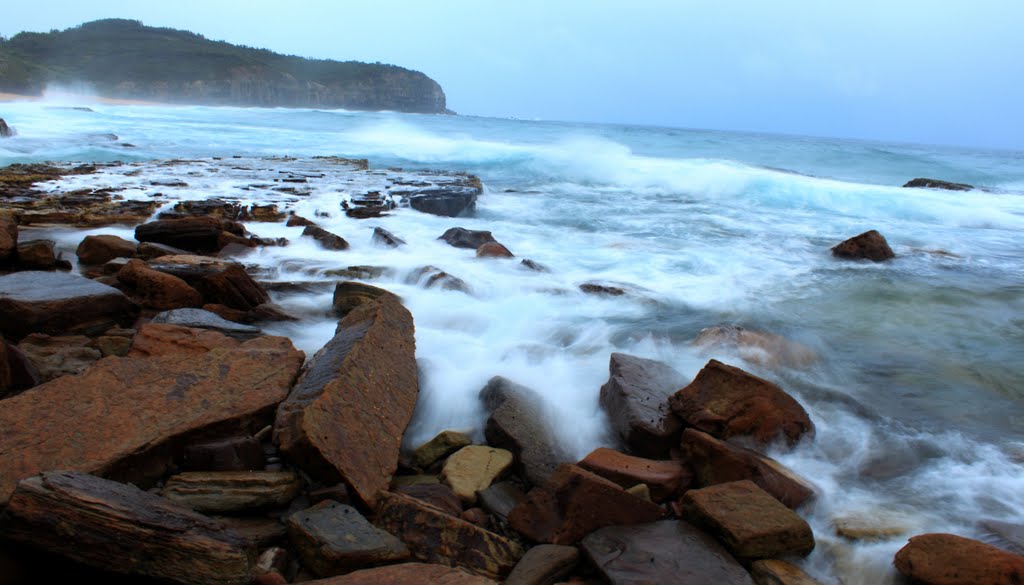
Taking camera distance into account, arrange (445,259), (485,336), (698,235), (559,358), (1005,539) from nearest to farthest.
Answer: (1005,539), (559,358), (485,336), (445,259), (698,235)

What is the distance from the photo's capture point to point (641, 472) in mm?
2730

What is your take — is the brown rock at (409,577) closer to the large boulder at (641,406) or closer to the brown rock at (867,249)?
the large boulder at (641,406)

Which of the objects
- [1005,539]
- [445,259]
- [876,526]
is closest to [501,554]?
[876,526]

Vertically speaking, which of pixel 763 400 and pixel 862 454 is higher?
pixel 763 400

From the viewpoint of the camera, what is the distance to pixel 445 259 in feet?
22.0

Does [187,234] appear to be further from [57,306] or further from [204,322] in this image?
[204,322]

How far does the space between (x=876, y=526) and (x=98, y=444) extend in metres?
3.05

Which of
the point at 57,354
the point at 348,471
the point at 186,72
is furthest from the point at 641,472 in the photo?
the point at 186,72

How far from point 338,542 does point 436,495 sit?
1.84 ft

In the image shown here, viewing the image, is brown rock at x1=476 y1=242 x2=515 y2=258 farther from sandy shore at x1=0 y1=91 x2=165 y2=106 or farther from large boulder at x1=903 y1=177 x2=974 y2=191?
sandy shore at x1=0 y1=91 x2=165 y2=106

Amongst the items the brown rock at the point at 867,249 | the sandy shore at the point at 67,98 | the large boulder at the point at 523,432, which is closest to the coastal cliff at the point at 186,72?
the sandy shore at the point at 67,98

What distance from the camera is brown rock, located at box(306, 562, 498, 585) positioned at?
71.3 inches

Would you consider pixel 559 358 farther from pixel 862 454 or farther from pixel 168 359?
pixel 168 359

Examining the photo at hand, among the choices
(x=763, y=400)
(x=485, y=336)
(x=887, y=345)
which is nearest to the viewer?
(x=763, y=400)
